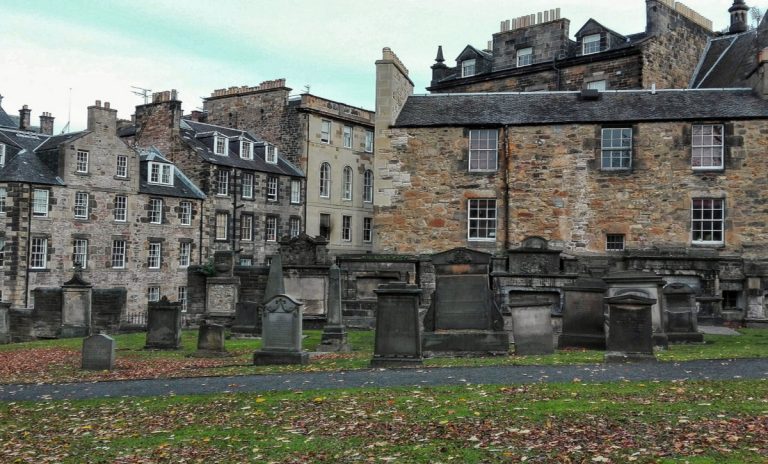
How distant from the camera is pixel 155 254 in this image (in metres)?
45.2

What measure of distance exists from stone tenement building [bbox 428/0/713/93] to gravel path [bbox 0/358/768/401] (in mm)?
27256

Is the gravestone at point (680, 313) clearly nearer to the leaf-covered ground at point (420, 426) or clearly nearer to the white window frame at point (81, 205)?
the leaf-covered ground at point (420, 426)

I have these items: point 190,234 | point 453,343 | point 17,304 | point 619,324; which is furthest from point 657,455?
point 190,234

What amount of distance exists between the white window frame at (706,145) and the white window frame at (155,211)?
30.3 metres

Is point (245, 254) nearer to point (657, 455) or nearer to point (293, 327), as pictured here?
point (293, 327)

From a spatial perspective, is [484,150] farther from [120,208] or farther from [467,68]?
[120,208]

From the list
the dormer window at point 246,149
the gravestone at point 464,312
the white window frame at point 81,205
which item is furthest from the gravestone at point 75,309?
the dormer window at point 246,149

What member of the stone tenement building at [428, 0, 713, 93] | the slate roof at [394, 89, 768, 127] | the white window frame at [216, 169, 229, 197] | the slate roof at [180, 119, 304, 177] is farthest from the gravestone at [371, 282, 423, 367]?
the white window frame at [216, 169, 229, 197]

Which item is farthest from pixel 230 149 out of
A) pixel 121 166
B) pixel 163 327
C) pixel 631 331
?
pixel 631 331

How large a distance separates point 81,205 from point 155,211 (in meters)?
4.68

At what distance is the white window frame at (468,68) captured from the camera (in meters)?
46.6

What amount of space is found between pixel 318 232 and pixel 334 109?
369 inches

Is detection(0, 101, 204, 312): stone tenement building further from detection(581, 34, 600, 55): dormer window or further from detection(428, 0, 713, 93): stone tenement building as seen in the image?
detection(581, 34, 600, 55): dormer window

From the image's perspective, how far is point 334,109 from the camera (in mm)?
55969
